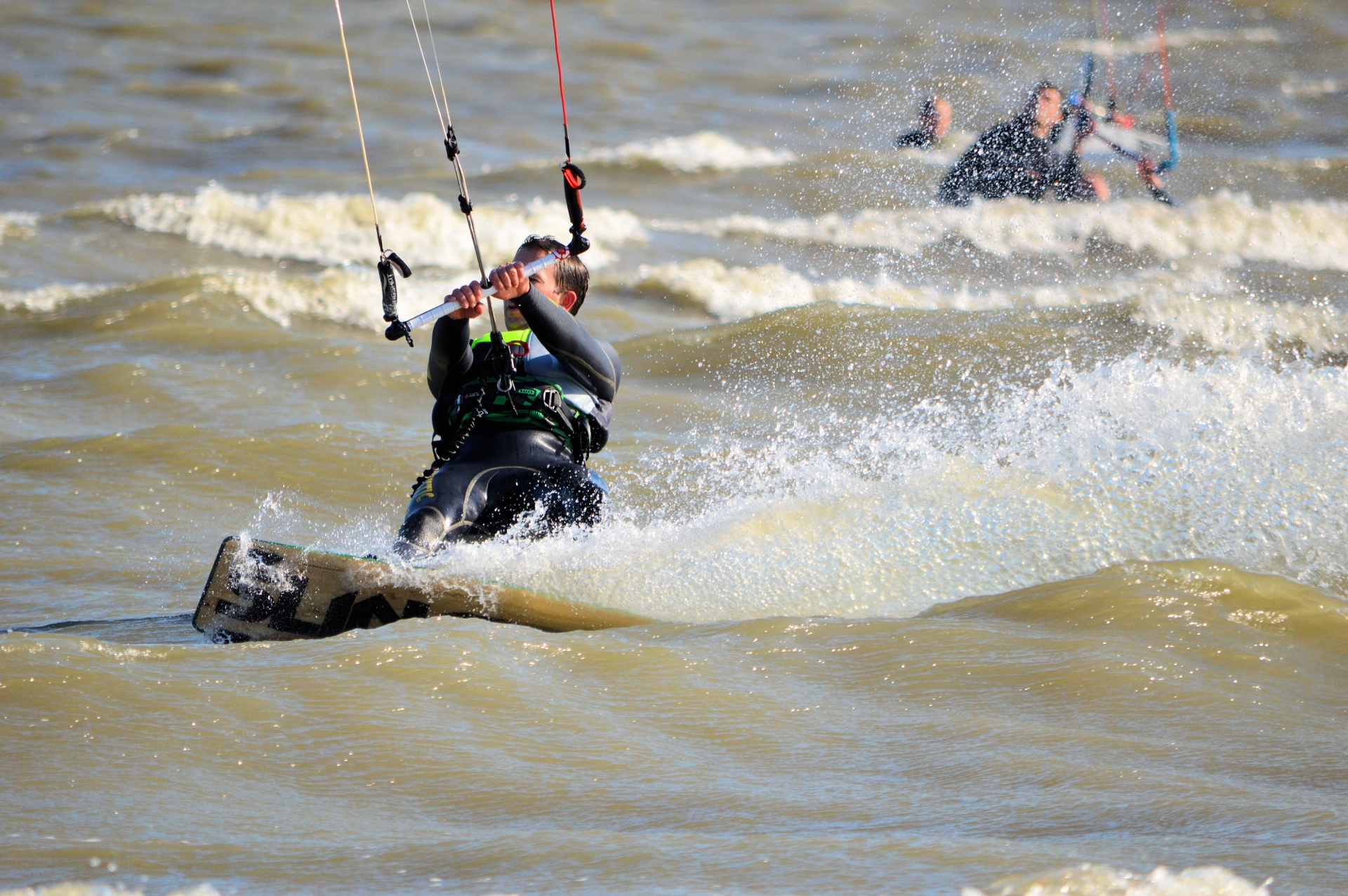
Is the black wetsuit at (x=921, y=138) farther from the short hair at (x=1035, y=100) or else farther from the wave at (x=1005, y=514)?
the wave at (x=1005, y=514)

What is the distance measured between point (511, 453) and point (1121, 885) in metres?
2.45

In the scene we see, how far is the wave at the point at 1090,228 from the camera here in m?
12.8

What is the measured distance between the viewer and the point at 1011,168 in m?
12.6

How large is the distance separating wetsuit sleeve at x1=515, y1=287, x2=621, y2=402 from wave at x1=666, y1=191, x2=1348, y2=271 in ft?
28.4

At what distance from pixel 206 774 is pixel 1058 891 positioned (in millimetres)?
1615

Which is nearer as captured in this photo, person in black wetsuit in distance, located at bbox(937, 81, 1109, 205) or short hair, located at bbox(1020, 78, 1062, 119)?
short hair, located at bbox(1020, 78, 1062, 119)

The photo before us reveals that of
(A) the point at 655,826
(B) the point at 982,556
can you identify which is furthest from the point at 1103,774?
(B) the point at 982,556

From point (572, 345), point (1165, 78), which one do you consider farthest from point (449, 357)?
point (1165, 78)

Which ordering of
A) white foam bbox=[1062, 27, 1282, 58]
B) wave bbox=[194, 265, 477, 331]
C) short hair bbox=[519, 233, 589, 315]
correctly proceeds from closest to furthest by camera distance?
short hair bbox=[519, 233, 589, 315] < wave bbox=[194, 265, 477, 331] < white foam bbox=[1062, 27, 1282, 58]

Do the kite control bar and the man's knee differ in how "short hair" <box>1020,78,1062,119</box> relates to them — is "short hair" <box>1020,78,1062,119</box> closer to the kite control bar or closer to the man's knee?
the kite control bar

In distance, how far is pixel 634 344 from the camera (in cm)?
868

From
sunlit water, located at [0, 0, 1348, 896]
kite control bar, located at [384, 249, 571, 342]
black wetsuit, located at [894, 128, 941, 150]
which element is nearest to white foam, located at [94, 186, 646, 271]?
sunlit water, located at [0, 0, 1348, 896]

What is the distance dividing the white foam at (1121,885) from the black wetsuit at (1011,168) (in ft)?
35.6

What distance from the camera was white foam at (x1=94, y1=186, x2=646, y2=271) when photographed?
1168 centimetres
